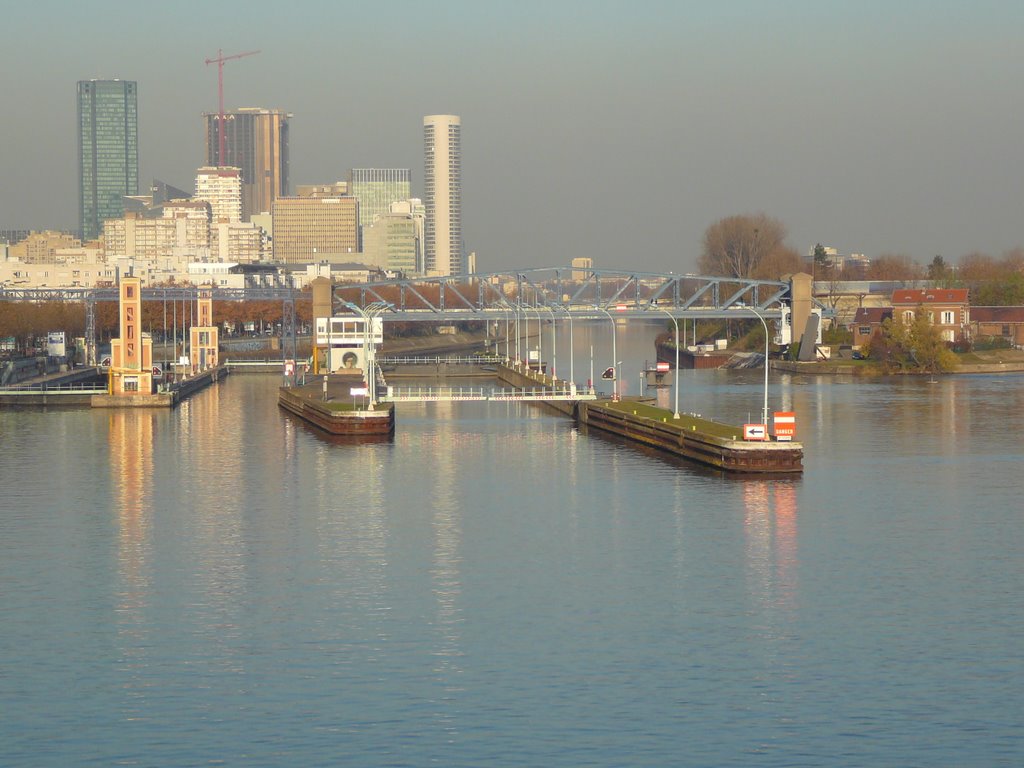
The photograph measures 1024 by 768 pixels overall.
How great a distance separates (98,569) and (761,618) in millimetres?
14585

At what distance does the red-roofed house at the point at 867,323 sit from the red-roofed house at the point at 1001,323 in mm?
7305

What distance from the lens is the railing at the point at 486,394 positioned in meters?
73.3

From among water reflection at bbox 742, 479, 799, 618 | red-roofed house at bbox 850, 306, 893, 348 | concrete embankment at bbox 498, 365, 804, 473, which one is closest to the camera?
water reflection at bbox 742, 479, 799, 618

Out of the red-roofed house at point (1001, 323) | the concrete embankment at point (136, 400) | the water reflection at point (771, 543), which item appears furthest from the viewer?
the red-roofed house at point (1001, 323)

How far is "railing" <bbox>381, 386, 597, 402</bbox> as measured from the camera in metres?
73.3

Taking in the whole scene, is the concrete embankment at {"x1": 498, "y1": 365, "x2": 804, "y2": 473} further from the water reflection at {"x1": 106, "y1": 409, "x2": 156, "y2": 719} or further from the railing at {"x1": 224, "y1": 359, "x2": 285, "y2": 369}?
the railing at {"x1": 224, "y1": 359, "x2": 285, "y2": 369}

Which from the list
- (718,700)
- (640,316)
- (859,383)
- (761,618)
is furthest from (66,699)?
(640,316)

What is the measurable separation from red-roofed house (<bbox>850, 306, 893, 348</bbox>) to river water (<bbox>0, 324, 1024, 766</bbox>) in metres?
64.5

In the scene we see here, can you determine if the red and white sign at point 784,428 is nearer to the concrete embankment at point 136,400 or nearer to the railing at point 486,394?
the railing at point 486,394

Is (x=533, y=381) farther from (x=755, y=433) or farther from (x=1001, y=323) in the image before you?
(x=1001, y=323)

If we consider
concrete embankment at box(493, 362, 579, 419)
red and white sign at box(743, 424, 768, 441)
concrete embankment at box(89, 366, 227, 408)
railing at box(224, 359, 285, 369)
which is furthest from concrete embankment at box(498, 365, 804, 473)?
railing at box(224, 359, 285, 369)

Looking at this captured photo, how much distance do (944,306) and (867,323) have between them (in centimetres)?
624

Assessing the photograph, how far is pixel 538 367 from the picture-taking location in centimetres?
11169

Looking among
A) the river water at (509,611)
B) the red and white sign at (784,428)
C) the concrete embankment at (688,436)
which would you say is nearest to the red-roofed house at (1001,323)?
the concrete embankment at (688,436)
